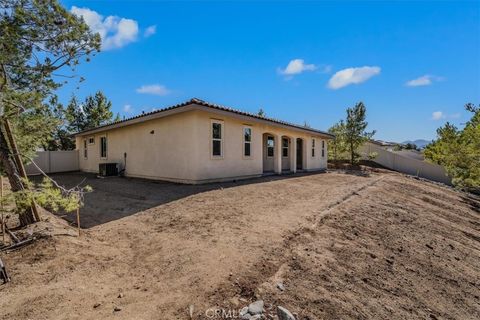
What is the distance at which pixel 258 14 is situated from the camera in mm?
10453

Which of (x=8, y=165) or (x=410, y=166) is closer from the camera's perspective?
(x=8, y=165)

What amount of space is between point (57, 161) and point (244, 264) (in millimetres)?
20202

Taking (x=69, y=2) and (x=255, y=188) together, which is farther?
(x=255, y=188)

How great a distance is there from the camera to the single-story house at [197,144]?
394 inches

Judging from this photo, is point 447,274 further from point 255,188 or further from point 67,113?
point 67,113

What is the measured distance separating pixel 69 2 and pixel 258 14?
7.82 m

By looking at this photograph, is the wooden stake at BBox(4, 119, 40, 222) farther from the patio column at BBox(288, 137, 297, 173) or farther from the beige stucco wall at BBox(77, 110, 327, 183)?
the patio column at BBox(288, 137, 297, 173)

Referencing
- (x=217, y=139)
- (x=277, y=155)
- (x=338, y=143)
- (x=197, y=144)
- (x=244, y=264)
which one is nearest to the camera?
(x=244, y=264)

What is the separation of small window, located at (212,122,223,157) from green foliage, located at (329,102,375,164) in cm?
1551

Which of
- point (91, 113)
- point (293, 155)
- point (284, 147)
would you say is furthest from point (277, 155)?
point (91, 113)

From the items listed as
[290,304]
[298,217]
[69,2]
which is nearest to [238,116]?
[298,217]

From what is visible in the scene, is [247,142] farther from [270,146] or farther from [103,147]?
[103,147]

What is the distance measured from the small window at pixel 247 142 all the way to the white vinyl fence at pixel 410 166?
17.6 meters

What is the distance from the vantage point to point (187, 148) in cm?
1010
